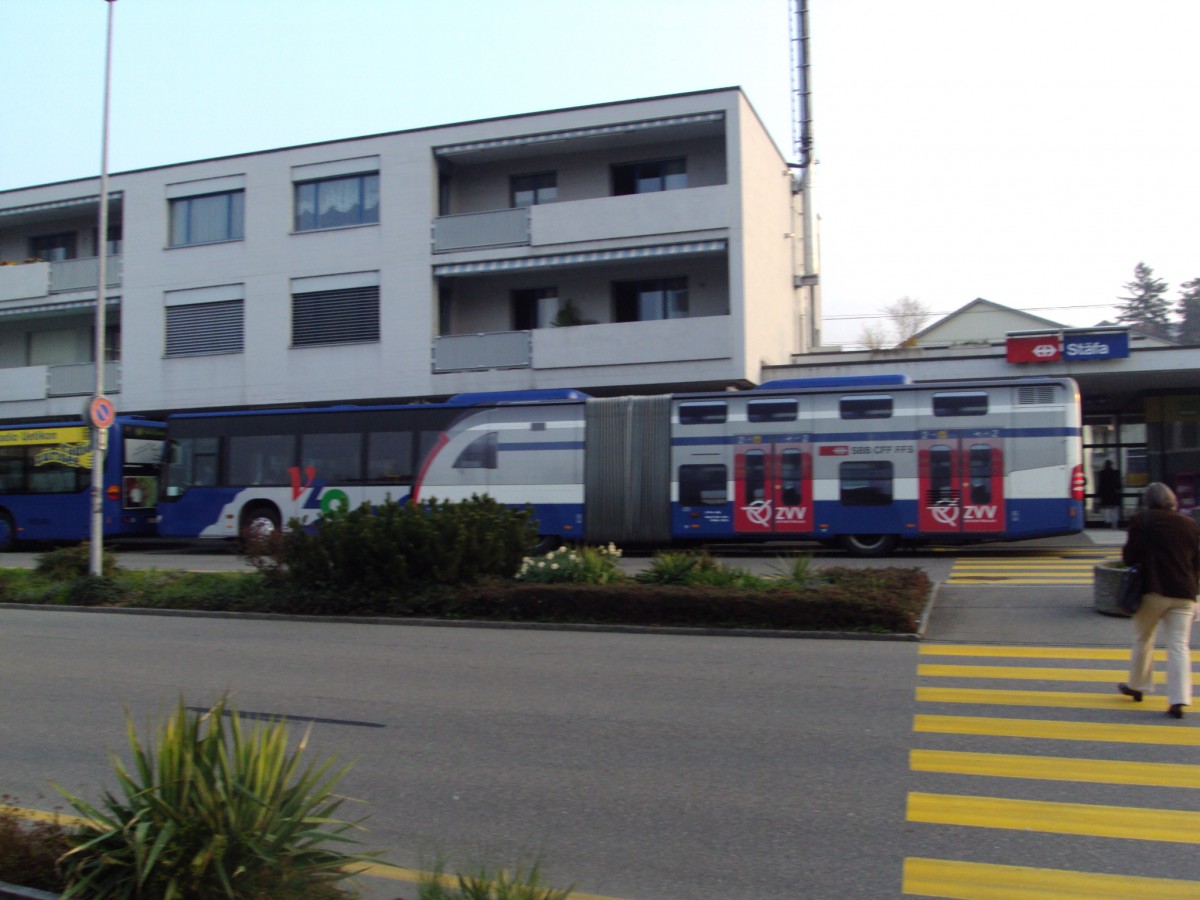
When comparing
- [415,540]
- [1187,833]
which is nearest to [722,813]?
[1187,833]

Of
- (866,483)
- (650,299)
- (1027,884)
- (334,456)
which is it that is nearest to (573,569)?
(866,483)

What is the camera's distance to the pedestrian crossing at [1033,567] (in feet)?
49.5

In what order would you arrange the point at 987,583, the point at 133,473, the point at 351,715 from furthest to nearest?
the point at 133,473, the point at 987,583, the point at 351,715

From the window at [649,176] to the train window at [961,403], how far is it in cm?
1227

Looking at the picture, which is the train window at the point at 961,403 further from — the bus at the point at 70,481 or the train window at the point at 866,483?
the bus at the point at 70,481

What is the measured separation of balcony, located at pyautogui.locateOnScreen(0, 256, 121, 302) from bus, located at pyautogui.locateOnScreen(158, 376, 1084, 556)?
1191 centimetres

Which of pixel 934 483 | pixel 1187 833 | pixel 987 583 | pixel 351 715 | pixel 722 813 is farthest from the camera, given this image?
pixel 934 483

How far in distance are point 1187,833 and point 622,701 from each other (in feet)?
14.0

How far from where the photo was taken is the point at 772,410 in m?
19.6

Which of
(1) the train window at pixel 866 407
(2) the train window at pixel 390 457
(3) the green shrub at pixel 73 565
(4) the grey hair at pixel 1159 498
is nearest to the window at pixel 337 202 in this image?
(2) the train window at pixel 390 457

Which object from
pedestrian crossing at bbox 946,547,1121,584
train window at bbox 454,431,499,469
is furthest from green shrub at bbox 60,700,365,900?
train window at bbox 454,431,499,469

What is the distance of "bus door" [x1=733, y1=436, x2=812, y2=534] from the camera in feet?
63.4

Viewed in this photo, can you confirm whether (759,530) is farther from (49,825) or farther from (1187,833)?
(49,825)

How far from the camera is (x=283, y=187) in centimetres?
3059
